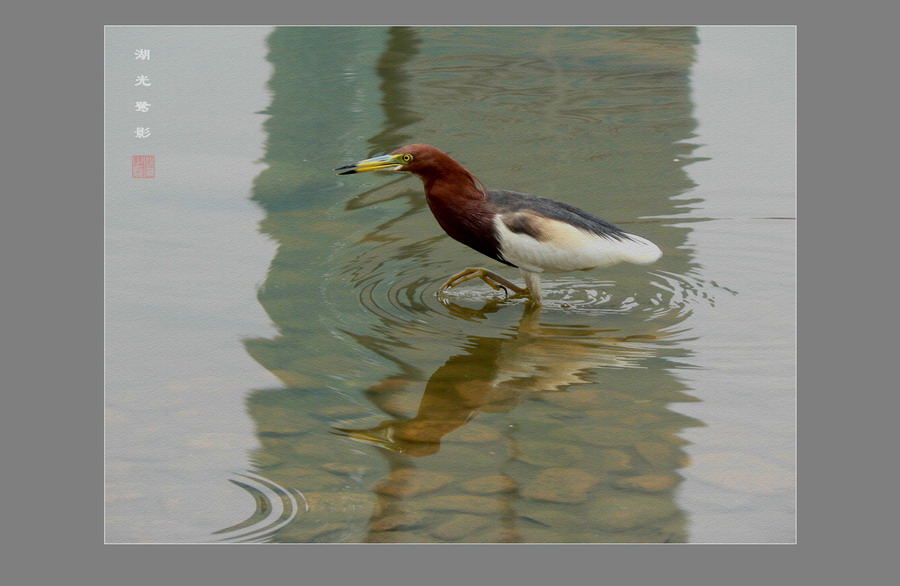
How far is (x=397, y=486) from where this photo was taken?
245 inches

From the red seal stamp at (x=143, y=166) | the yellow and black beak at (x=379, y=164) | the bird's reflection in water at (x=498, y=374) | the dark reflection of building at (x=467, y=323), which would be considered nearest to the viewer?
the dark reflection of building at (x=467, y=323)

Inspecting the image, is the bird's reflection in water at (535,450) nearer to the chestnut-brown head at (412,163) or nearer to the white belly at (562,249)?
the white belly at (562,249)

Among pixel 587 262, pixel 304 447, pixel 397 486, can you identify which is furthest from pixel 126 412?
pixel 587 262

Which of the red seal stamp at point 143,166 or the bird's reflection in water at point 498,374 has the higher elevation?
the red seal stamp at point 143,166

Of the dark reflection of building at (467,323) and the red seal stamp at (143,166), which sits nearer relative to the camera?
the dark reflection of building at (467,323)

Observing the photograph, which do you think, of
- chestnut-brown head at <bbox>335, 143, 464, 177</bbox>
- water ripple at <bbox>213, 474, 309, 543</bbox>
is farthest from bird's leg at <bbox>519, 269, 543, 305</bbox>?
water ripple at <bbox>213, 474, 309, 543</bbox>

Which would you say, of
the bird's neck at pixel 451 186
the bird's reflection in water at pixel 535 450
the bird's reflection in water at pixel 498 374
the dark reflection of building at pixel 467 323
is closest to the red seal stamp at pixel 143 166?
the dark reflection of building at pixel 467 323

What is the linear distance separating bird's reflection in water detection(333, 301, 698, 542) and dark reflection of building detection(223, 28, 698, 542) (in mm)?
11

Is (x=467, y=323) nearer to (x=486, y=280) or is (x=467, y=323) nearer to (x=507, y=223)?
(x=486, y=280)

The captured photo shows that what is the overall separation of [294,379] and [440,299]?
1300mm

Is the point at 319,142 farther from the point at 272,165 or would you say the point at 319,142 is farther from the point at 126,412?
the point at 126,412

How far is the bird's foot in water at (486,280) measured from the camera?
8.13 meters

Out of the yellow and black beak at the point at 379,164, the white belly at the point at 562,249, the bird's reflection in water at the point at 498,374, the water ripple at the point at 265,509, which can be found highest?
the yellow and black beak at the point at 379,164

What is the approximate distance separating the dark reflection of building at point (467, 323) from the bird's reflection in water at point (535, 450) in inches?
0.4
